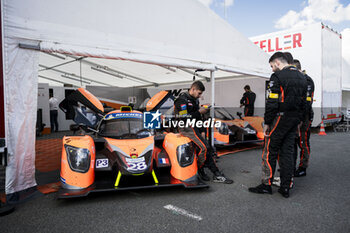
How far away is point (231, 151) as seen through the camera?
6.00 meters

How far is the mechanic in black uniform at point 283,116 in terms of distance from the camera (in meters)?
2.88

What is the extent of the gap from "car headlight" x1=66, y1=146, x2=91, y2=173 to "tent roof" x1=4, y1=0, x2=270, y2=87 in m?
1.53

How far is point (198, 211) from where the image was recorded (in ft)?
8.50

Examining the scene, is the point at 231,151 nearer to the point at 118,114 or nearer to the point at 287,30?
the point at 118,114

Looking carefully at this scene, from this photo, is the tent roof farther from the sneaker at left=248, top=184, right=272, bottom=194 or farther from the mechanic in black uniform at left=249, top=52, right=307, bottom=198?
the sneaker at left=248, top=184, right=272, bottom=194

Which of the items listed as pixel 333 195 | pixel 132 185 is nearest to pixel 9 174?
pixel 132 185

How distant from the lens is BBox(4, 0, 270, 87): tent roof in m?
3.35

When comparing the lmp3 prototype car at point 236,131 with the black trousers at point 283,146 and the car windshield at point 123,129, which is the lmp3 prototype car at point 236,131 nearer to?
the car windshield at point 123,129

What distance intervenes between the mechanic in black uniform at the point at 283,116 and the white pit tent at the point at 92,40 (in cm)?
242

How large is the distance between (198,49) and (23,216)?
175 inches

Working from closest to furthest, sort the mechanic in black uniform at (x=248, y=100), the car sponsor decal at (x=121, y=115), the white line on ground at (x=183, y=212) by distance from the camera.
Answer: the white line on ground at (x=183, y=212)
the car sponsor decal at (x=121, y=115)
the mechanic in black uniform at (x=248, y=100)

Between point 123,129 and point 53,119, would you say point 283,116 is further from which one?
point 53,119

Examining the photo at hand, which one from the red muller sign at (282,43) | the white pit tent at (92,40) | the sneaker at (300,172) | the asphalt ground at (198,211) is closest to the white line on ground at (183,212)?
the asphalt ground at (198,211)

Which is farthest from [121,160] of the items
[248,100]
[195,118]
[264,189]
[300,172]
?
[248,100]
